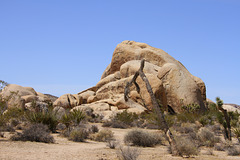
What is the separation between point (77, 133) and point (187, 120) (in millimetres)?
15848

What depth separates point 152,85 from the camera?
122 ft

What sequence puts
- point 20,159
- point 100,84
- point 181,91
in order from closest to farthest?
point 20,159 < point 181,91 < point 100,84

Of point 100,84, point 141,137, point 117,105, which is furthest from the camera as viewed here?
point 100,84

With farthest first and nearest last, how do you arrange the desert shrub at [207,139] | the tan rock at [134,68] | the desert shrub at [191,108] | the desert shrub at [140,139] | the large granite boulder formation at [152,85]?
the tan rock at [134,68] → the large granite boulder formation at [152,85] → the desert shrub at [191,108] → the desert shrub at [207,139] → the desert shrub at [140,139]

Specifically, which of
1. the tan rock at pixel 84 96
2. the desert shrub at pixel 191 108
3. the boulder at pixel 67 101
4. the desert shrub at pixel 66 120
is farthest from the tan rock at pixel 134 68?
the desert shrub at pixel 66 120

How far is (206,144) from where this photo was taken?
13930mm

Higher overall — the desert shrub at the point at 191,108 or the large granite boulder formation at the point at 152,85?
the large granite boulder formation at the point at 152,85

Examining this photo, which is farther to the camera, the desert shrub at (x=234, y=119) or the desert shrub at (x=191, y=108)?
the desert shrub at (x=191, y=108)

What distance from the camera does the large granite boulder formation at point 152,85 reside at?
36812 millimetres

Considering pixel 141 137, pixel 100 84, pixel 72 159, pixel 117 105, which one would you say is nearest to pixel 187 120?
pixel 117 105

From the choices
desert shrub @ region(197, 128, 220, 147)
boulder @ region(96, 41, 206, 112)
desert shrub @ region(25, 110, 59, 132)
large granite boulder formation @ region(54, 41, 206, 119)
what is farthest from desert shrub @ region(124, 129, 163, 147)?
boulder @ region(96, 41, 206, 112)

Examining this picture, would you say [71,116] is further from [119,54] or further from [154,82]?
[119,54]

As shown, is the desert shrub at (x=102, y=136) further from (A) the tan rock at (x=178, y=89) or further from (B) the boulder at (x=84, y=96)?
(B) the boulder at (x=84, y=96)

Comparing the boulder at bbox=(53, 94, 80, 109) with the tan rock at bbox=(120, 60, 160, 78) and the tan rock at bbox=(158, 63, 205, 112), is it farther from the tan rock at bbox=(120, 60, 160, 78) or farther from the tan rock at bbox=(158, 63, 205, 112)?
the tan rock at bbox=(158, 63, 205, 112)
